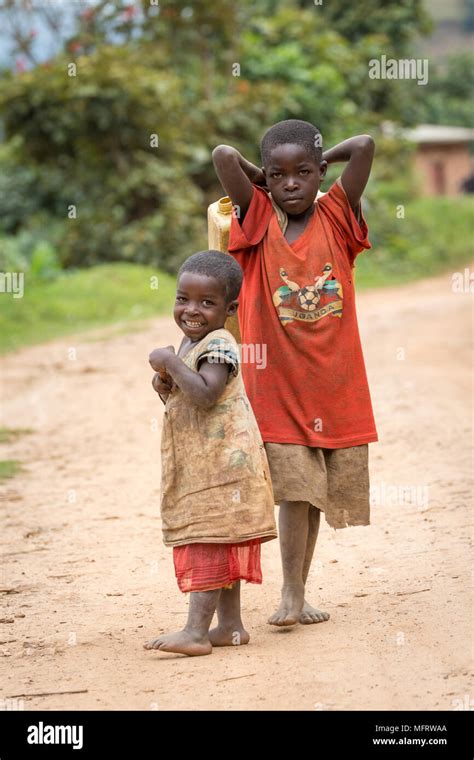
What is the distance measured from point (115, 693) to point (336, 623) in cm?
92

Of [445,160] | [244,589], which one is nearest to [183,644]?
[244,589]

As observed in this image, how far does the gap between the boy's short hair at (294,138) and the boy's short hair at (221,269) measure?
1.31 feet

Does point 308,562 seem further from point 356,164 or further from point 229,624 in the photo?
point 356,164

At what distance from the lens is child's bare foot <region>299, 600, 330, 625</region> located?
3951 mm

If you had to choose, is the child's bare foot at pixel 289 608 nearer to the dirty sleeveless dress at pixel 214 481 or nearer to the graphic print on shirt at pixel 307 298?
the dirty sleeveless dress at pixel 214 481

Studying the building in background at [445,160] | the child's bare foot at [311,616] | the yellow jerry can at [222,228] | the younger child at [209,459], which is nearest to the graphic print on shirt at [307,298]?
the younger child at [209,459]

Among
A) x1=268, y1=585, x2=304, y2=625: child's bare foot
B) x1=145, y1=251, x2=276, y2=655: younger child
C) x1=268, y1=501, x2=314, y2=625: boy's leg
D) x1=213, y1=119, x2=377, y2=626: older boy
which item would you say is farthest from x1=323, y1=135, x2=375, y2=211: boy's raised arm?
x1=268, y1=585, x2=304, y2=625: child's bare foot

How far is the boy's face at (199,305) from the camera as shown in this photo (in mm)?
3555

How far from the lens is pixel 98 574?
15.8 feet

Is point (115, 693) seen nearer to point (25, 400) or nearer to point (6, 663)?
point (6, 663)

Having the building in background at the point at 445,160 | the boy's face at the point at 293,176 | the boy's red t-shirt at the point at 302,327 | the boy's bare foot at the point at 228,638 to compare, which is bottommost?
the boy's bare foot at the point at 228,638

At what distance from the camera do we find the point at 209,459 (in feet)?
11.8

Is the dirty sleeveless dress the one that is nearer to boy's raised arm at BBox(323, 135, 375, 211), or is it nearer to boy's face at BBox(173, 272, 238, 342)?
boy's face at BBox(173, 272, 238, 342)

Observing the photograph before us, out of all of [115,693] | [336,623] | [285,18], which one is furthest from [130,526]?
[285,18]
